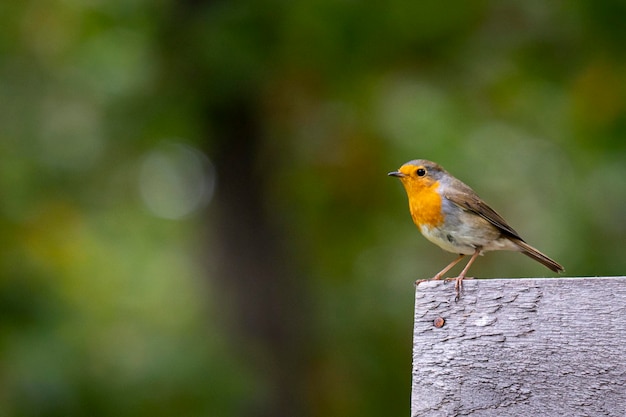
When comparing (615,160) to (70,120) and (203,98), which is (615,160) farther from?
(70,120)

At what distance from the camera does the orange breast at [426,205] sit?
4.18 m

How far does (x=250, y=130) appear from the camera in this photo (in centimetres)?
746

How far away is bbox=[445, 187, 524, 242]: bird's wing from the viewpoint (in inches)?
165

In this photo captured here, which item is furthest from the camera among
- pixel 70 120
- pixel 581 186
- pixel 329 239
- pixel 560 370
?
pixel 329 239

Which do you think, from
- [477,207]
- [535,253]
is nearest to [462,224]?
[477,207]

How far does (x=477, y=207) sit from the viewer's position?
4.22 meters

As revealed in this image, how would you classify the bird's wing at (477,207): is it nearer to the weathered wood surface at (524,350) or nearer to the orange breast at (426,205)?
the orange breast at (426,205)

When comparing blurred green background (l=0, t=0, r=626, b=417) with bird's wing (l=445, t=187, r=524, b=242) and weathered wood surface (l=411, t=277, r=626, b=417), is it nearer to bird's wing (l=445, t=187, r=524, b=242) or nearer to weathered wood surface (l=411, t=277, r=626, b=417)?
bird's wing (l=445, t=187, r=524, b=242)

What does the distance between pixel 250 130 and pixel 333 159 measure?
729 mm

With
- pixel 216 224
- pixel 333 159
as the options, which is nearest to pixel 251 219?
pixel 216 224

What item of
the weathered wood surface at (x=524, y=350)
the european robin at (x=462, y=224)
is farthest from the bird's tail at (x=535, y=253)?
the weathered wood surface at (x=524, y=350)

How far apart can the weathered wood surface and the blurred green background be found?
159 inches

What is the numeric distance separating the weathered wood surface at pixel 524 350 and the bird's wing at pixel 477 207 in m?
1.93

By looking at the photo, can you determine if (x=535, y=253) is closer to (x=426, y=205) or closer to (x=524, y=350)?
(x=426, y=205)
